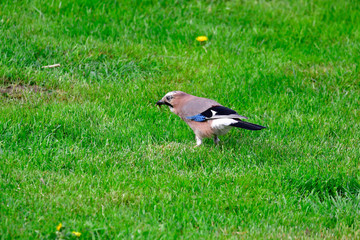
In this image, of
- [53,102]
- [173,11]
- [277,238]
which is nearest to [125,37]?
[173,11]

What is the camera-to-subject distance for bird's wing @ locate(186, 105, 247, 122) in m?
5.48

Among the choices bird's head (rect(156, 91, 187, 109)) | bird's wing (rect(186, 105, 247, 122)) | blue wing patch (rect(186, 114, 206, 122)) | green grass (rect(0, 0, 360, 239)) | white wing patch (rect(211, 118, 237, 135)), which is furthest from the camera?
bird's head (rect(156, 91, 187, 109))

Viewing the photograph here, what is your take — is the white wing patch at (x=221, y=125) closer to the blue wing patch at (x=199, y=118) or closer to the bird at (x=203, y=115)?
the bird at (x=203, y=115)

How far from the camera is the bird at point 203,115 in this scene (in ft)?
17.9

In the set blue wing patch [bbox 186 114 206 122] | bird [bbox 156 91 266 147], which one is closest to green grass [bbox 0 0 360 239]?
bird [bbox 156 91 266 147]

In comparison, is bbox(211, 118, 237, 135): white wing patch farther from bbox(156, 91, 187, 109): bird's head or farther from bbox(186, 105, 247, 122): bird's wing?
bbox(156, 91, 187, 109): bird's head

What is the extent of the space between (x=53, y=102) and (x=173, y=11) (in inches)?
136

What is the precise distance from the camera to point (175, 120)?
6359mm

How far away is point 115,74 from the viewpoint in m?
7.19

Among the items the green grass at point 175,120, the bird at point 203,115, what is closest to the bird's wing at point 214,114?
the bird at point 203,115

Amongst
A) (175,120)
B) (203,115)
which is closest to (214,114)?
(203,115)

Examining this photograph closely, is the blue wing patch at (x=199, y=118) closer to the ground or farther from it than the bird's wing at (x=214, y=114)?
closer to the ground

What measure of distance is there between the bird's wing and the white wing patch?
5 centimetres

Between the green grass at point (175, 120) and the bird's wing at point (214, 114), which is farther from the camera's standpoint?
the bird's wing at point (214, 114)
